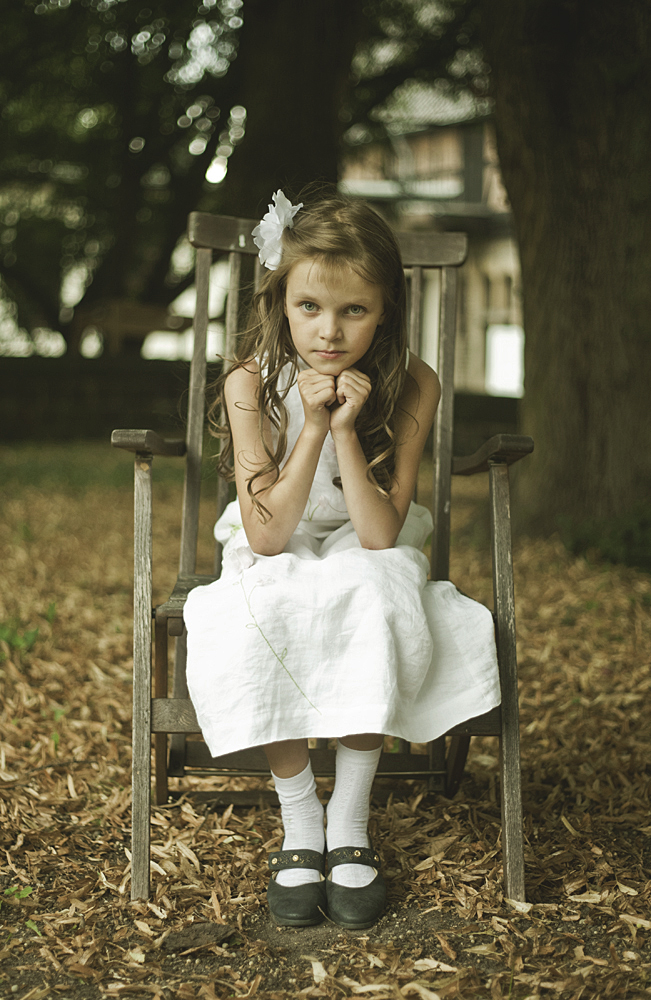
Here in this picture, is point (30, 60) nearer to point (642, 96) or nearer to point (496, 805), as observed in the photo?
point (642, 96)

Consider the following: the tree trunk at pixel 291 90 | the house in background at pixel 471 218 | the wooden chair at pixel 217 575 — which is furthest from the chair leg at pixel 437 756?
the house in background at pixel 471 218

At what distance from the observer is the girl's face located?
67.1 inches

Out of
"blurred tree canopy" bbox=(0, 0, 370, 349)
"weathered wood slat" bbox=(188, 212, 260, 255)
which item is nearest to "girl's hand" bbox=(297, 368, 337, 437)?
"weathered wood slat" bbox=(188, 212, 260, 255)

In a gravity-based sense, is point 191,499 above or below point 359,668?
above

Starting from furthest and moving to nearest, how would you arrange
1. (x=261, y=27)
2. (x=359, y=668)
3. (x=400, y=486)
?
1. (x=261, y=27)
2. (x=400, y=486)
3. (x=359, y=668)

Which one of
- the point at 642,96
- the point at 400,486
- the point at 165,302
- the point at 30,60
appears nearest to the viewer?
the point at 400,486

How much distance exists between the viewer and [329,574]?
1.61 m

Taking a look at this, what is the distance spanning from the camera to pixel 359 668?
5.14ft

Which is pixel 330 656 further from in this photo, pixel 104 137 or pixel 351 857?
pixel 104 137

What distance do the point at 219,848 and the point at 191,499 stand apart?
77cm

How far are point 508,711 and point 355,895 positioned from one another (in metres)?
0.44

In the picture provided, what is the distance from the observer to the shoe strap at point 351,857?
1666 mm

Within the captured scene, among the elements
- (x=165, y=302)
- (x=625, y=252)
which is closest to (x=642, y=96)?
(x=625, y=252)

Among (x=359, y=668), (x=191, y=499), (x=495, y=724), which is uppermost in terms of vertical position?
(x=191, y=499)
